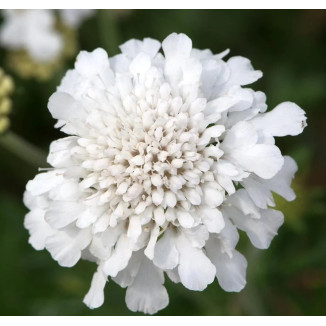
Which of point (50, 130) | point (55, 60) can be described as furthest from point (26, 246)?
point (55, 60)

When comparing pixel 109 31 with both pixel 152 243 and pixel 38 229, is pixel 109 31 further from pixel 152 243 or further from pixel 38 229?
pixel 152 243

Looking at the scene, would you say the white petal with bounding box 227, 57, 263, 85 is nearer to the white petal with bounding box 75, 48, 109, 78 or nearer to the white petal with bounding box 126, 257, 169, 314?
the white petal with bounding box 75, 48, 109, 78

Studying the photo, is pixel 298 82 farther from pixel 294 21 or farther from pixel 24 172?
pixel 24 172

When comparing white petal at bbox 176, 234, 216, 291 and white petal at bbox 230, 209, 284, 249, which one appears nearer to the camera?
white petal at bbox 176, 234, 216, 291

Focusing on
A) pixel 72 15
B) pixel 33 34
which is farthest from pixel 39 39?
pixel 72 15

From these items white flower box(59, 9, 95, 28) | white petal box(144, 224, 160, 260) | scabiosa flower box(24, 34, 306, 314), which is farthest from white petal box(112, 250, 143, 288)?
white flower box(59, 9, 95, 28)

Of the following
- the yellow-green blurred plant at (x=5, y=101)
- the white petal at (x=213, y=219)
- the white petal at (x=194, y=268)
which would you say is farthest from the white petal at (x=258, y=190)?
the yellow-green blurred plant at (x=5, y=101)
